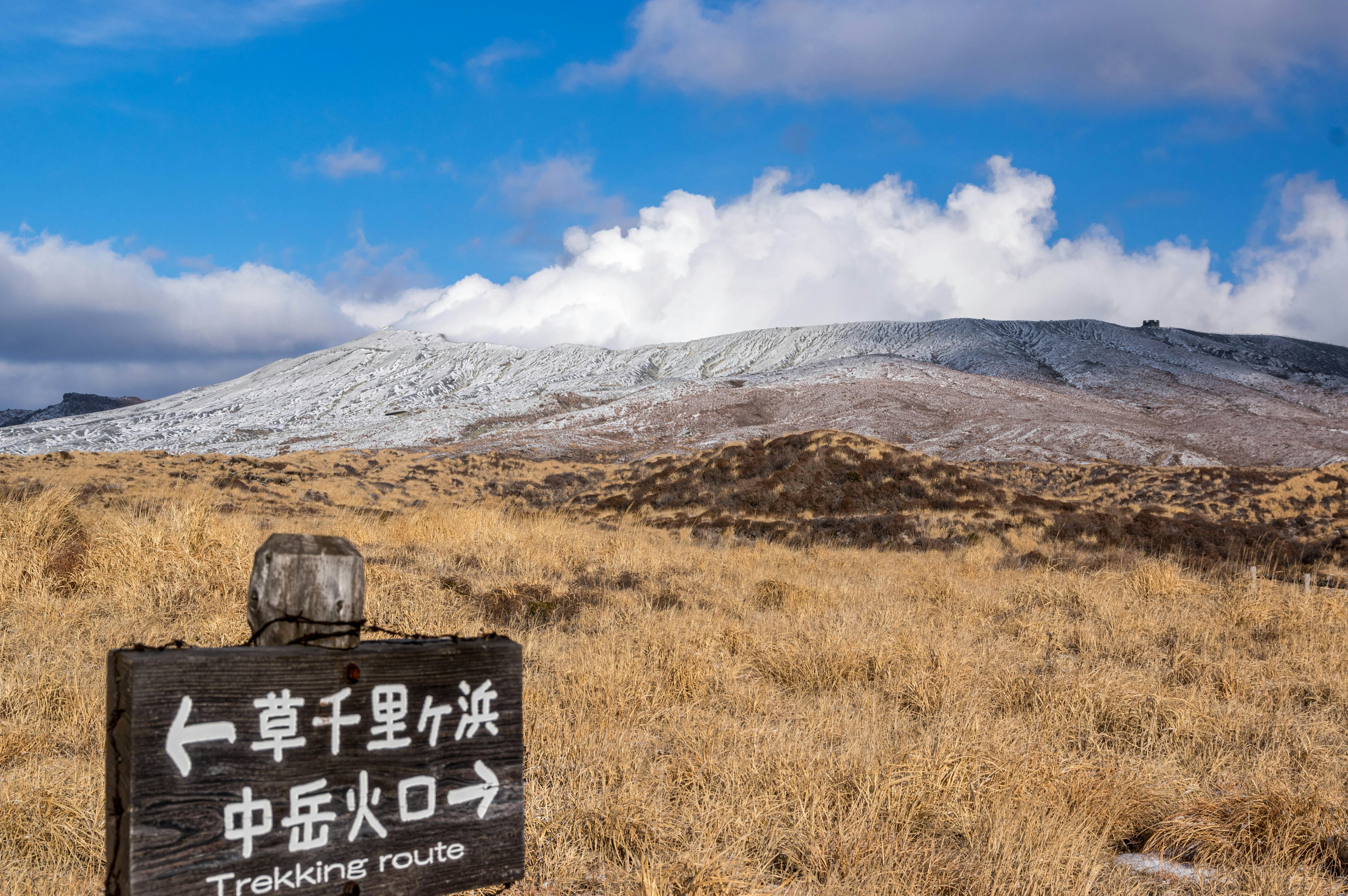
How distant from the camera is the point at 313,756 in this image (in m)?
1.92

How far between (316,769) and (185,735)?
0.30 metres

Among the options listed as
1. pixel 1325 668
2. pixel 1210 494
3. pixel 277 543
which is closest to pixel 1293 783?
pixel 1325 668

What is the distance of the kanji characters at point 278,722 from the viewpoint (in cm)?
→ 186

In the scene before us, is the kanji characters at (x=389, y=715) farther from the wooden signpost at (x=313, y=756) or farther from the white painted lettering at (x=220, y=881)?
the white painted lettering at (x=220, y=881)

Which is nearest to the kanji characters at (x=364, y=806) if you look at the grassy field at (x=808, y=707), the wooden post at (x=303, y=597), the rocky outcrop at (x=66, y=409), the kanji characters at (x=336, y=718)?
the kanji characters at (x=336, y=718)

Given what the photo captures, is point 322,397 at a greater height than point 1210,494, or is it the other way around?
point 322,397

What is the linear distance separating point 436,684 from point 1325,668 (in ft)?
23.6

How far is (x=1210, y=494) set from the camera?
96.5ft

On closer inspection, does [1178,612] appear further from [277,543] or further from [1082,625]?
[277,543]

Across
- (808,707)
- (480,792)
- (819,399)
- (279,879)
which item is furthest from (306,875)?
(819,399)

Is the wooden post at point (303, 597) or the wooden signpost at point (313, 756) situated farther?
the wooden post at point (303, 597)

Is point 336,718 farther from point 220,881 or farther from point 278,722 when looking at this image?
point 220,881

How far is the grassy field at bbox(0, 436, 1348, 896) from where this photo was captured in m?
3.30

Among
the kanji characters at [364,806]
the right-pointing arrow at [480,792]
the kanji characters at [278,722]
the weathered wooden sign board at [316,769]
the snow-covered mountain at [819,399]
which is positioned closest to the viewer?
the weathered wooden sign board at [316,769]
